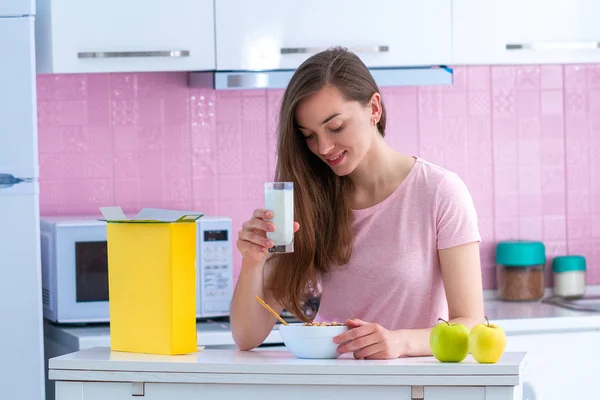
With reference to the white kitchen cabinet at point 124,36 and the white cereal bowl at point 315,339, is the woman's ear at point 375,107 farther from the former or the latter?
the white kitchen cabinet at point 124,36

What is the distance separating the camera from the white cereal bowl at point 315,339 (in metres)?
2.01

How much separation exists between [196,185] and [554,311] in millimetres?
1359

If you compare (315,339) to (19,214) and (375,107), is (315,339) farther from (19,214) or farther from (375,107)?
(19,214)

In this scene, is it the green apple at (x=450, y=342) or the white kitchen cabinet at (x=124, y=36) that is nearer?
the green apple at (x=450, y=342)

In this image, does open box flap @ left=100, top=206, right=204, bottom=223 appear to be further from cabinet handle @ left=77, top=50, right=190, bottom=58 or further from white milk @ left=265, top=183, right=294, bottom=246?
cabinet handle @ left=77, top=50, right=190, bottom=58

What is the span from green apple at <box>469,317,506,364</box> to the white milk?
42 cm

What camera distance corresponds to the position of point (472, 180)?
13.2 ft

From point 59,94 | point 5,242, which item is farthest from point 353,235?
point 59,94

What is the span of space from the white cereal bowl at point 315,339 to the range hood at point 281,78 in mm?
1595

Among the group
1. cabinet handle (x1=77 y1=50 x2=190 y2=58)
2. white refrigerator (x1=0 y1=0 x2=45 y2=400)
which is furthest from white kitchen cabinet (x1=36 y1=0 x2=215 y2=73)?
white refrigerator (x1=0 y1=0 x2=45 y2=400)

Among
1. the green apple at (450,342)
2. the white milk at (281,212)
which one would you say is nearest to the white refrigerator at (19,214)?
the white milk at (281,212)

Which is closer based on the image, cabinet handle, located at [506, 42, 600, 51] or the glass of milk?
the glass of milk

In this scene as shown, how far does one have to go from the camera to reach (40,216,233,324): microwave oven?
337 centimetres

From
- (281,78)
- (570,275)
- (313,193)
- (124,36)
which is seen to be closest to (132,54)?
(124,36)
